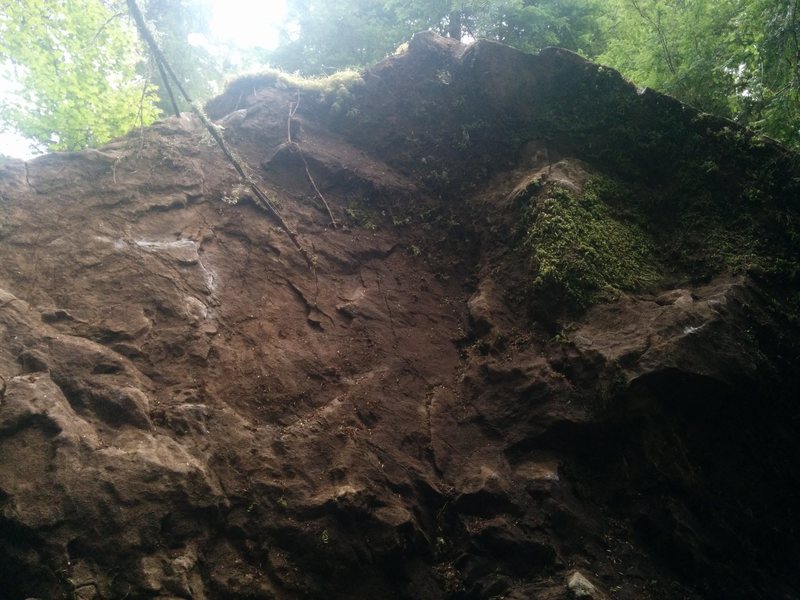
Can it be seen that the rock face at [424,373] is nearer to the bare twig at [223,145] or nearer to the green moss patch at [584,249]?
the green moss patch at [584,249]

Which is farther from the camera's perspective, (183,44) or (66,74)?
(183,44)

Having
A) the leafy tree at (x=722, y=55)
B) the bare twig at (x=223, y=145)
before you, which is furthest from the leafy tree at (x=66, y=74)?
the leafy tree at (x=722, y=55)

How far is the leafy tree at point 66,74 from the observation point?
35.1 feet

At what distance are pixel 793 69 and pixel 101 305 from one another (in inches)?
443

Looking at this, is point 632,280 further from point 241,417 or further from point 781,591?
point 241,417

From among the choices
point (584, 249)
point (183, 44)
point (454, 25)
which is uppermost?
point (183, 44)

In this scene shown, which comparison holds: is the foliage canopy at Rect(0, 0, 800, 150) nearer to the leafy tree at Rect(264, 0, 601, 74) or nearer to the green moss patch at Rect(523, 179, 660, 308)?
the leafy tree at Rect(264, 0, 601, 74)

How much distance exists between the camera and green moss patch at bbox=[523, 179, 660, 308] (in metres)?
6.91

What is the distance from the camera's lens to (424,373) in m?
7.45

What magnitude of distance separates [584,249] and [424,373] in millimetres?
3146

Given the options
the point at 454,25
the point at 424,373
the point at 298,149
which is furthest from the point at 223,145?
the point at 454,25

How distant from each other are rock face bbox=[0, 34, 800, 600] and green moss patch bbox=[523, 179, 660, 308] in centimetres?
4

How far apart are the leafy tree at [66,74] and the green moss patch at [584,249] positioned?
9.34m

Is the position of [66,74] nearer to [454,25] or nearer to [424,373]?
[454,25]
